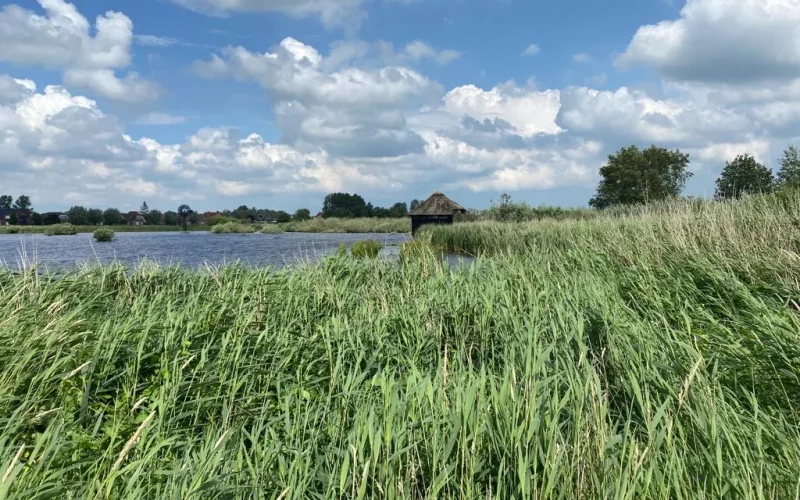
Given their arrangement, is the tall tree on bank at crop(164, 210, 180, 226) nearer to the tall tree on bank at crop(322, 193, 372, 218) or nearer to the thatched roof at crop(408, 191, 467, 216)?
the tall tree on bank at crop(322, 193, 372, 218)

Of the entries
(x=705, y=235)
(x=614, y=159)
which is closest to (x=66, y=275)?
(x=705, y=235)

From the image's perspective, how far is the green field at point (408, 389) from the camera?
2438 millimetres

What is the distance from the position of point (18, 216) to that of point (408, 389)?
9073 centimetres

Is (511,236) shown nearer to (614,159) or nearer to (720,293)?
(720,293)

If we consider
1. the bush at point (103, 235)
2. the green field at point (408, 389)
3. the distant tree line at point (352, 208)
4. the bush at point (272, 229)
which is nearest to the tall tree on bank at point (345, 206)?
the distant tree line at point (352, 208)

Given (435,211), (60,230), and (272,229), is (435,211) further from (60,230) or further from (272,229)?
(60,230)

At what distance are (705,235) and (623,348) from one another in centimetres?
644

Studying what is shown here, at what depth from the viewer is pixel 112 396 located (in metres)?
3.94

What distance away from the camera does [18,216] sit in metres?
73.8

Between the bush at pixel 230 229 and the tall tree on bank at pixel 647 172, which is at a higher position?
the tall tree on bank at pixel 647 172

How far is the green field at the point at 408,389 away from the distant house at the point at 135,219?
97.4 meters

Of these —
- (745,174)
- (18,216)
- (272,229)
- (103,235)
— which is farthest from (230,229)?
(745,174)

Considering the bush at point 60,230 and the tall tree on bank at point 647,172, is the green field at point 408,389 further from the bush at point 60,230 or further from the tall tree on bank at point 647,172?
the bush at point 60,230

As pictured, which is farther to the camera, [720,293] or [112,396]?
[720,293]
